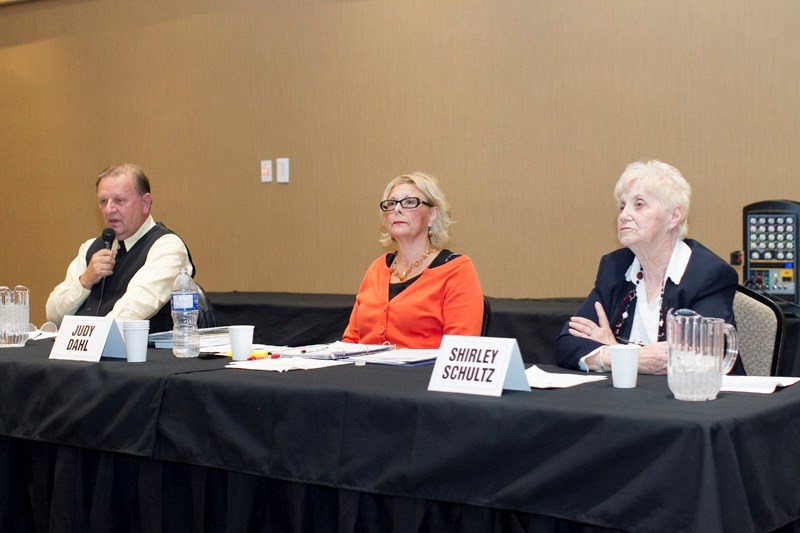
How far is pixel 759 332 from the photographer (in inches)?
102

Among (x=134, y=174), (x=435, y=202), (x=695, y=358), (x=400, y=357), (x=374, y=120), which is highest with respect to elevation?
(x=374, y=120)

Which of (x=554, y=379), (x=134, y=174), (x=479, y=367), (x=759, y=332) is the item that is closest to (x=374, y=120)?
(x=134, y=174)

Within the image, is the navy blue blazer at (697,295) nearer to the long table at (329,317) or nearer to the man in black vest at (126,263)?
the long table at (329,317)

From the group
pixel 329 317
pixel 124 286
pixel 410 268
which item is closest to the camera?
pixel 410 268

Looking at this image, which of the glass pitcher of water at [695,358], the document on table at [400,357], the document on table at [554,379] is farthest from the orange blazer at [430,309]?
the glass pitcher of water at [695,358]

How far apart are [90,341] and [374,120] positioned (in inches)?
123

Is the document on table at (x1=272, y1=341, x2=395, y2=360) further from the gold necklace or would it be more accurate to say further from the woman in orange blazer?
the gold necklace

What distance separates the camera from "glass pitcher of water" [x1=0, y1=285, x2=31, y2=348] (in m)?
3.00

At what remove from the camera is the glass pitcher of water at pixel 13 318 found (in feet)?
9.84

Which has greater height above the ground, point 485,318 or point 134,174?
point 134,174

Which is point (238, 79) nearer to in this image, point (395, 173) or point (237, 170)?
point (237, 170)

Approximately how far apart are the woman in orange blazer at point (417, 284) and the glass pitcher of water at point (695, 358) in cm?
125

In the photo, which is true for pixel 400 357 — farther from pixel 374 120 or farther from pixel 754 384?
pixel 374 120

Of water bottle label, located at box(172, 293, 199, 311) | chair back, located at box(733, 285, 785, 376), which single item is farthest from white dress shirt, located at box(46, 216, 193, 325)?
chair back, located at box(733, 285, 785, 376)
